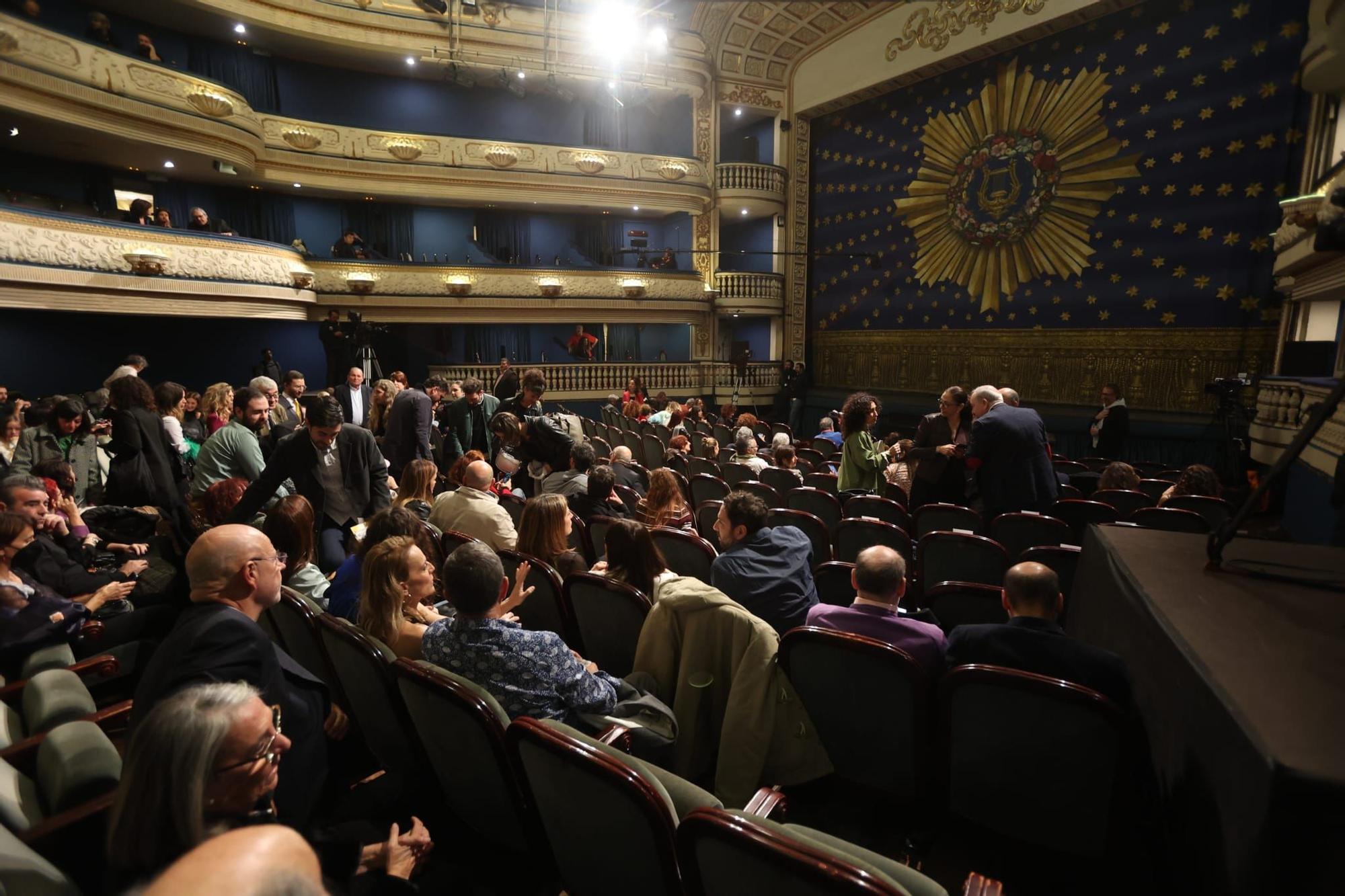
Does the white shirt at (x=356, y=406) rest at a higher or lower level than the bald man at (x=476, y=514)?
higher

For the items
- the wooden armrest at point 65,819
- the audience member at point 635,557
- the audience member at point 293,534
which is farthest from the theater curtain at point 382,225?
the wooden armrest at point 65,819

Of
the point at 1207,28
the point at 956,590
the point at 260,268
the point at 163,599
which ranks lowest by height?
the point at 163,599

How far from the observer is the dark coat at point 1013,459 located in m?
3.91

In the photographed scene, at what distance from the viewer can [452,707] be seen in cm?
163

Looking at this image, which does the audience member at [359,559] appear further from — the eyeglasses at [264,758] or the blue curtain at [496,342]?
the blue curtain at [496,342]

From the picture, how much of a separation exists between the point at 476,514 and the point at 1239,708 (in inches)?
120

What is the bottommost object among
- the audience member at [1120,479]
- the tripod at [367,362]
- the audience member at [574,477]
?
the audience member at [1120,479]

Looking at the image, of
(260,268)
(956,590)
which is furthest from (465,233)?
(956,590)

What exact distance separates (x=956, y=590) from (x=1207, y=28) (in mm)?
10144

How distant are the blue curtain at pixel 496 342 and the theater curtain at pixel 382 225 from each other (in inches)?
92.6

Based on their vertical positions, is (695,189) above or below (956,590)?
above

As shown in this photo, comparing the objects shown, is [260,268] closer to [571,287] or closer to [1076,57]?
[571,287]

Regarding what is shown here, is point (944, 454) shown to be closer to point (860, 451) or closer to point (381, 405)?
point (860, 451)

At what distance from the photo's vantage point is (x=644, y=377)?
14570 millimetres
